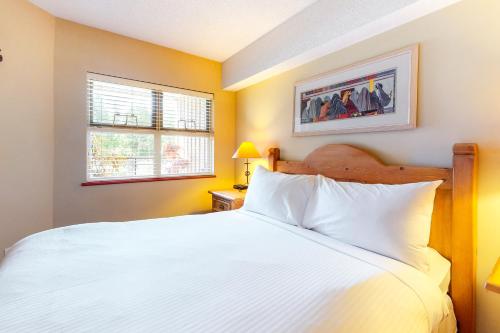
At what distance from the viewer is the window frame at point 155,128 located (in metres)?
2.49

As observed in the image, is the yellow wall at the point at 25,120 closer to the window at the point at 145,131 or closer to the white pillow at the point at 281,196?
the window at the point at 145,131

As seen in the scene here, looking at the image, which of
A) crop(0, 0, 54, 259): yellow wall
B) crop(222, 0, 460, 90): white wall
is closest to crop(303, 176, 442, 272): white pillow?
crop(222, 0, 460, 90): white wall

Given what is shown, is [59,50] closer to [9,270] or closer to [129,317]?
[9,270]

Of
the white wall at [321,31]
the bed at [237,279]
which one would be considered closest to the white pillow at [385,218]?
the bed at [237,279]

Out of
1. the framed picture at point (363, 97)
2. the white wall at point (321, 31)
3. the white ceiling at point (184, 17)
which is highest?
the white ceiling at point (184, 17)

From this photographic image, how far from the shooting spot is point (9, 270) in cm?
104

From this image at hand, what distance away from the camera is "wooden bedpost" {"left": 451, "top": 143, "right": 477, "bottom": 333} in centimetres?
129

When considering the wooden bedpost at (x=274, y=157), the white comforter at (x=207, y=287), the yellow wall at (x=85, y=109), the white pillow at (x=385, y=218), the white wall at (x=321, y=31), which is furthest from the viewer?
the wooden bedpost at (x=274, y=157)

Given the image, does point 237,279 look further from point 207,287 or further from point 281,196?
point 281,196

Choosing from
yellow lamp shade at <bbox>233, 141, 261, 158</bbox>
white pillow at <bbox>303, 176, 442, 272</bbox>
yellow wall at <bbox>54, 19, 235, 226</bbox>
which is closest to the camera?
white pillow at <bbox>303, 176, 442, 272</bbox>

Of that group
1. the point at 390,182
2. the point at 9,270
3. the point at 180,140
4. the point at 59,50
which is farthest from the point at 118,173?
the point at 390,182

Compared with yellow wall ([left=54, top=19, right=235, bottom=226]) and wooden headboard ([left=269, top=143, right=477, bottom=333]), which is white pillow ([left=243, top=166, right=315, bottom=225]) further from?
yellow wall ([left=54, top=19, right=235, bottom=226])

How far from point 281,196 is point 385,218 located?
759 mm

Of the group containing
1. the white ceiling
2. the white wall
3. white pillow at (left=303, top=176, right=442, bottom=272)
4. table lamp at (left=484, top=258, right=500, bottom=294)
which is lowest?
table lamp at (left=484, top=258, right=500, bottom=294)
